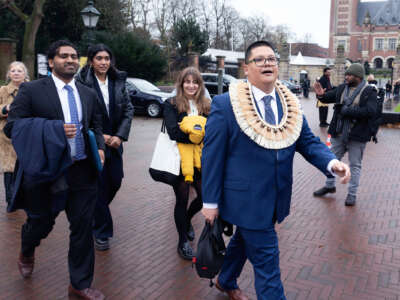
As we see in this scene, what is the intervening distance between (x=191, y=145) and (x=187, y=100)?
1.45ft

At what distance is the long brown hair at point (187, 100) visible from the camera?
4.01 m

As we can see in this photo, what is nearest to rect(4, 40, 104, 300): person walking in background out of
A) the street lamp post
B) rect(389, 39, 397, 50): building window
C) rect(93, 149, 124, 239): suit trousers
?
rect(93, 149, 124, 239): suit trousers

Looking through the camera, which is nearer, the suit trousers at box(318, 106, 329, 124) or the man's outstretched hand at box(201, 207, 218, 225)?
the man's outstretched hand at box(201, 207, 218, 225)

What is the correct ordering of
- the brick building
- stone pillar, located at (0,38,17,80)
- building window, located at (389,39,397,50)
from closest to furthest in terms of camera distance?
stone pillar, located at (0,38,17,80) → building window, located at (389,39,397,50) → the brick building

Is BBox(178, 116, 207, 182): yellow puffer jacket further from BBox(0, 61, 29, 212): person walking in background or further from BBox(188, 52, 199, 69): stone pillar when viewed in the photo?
BBox(188, 52, 199, 69): stone pillar

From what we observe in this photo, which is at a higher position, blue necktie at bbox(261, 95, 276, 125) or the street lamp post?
the street lamp post

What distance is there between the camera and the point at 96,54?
4098 mm

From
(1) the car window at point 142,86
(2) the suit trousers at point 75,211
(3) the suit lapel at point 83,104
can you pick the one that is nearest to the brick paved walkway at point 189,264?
→ (2) the suit trousers at point 75,211

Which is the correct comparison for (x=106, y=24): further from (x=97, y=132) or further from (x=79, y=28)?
(x=97, y=132)

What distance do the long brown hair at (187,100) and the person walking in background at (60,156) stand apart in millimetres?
902

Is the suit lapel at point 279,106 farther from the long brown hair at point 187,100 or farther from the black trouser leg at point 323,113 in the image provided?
the black trouser leg at point 323,113

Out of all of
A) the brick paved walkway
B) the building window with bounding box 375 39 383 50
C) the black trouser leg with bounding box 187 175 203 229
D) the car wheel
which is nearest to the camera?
the brick paved walkway

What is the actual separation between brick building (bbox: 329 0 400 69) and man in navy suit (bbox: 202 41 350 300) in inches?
3280

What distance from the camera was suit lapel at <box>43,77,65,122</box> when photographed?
301 centimetres
